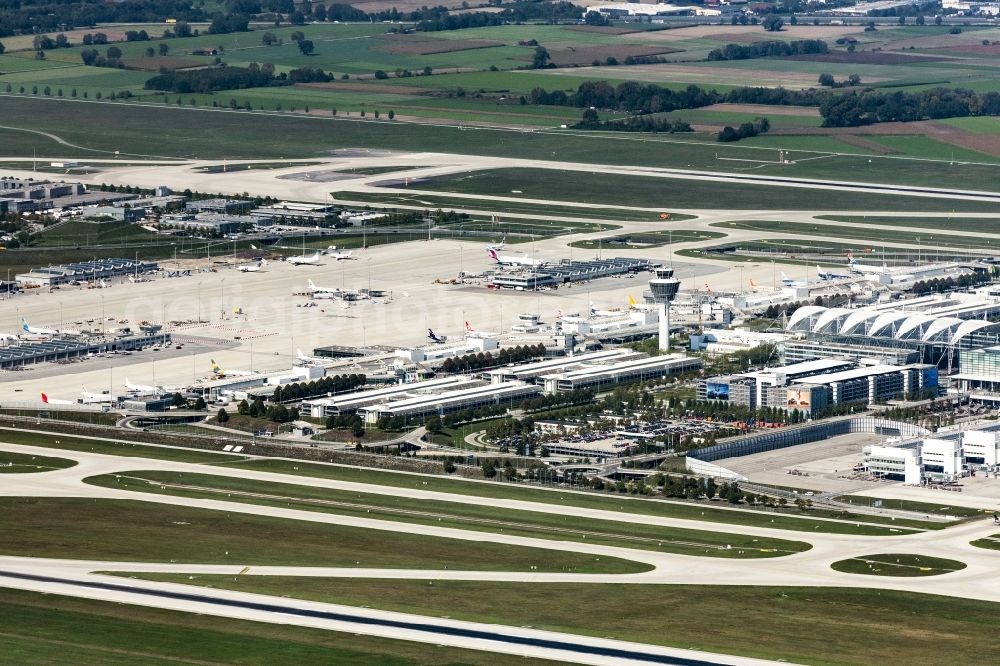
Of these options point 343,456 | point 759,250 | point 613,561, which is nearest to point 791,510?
point 613,561

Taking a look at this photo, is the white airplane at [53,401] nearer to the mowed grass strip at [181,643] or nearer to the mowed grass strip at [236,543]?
the mowed grass strip at [236,543]

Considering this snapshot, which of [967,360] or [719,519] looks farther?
[967,360]

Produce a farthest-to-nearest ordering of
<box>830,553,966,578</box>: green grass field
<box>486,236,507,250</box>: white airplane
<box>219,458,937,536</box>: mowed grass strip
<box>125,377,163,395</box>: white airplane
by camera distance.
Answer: <box>486,236,507,250</box>: white airplane < <box>125,377,163,395</box>: white airplane < <box>219,458,937,536</box>: mowed grass strip < <box>830,553,966,578</box>: green grass field

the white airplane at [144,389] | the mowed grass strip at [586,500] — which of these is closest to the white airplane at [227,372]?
the white airplane at [144,389]

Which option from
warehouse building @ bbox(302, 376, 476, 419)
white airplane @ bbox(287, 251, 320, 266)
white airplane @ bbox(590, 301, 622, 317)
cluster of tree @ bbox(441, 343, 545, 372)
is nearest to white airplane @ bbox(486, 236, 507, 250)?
white airplane @ bbox(287, 251, 320, 266)

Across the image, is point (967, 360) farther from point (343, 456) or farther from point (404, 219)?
point (404, 219)

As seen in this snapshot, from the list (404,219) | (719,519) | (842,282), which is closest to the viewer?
(719,519)

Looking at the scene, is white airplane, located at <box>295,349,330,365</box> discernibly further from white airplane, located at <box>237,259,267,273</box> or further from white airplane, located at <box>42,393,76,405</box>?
white airplane, located at <box>237,259,267,273</box>
